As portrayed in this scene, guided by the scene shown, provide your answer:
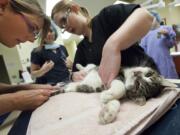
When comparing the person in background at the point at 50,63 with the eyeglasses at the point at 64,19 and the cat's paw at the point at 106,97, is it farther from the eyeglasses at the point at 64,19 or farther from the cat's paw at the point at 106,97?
the cat's paw at the point at 106,97

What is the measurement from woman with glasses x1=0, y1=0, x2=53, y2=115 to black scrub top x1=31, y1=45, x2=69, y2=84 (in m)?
1.10

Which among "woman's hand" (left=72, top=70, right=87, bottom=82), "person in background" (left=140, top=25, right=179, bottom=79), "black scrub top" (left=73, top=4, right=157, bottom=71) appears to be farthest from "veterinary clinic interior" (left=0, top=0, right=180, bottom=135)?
"woman's hand" (left=72, top=70, right=87, bottom=82)

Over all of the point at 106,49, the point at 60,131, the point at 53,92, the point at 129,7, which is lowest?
the point at 53,92

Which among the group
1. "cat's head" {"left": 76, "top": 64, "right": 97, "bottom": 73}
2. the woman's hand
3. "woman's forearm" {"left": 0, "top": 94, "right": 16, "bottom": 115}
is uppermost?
"woman's forearm" {"left": 0, "top": 94, "right": 16, "bottom": 115}

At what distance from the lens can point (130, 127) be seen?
51 cm

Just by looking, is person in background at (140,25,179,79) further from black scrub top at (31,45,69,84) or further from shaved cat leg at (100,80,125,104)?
shaved cat leg at (100,80,125,104)

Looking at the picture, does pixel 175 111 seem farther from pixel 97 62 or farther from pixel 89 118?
pixel 97 62

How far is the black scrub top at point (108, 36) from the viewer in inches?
38.9

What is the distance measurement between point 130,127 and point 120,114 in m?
0.10

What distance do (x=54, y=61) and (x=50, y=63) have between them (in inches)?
4.6

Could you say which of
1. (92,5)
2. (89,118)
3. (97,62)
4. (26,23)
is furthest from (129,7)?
(92,5)

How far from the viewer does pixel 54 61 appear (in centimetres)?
209

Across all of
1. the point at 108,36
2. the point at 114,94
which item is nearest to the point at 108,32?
the point at 108,36

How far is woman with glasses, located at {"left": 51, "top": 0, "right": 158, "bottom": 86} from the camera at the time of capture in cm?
83
